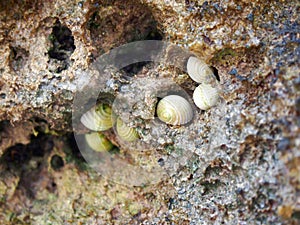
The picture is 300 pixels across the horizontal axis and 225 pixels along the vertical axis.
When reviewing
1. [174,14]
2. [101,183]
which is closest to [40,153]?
[101,183]

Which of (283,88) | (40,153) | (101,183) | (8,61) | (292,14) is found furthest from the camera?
(40,153)

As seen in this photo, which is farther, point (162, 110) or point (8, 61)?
point (8, 61)

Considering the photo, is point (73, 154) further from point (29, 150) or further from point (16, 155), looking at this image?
point (16, 155)

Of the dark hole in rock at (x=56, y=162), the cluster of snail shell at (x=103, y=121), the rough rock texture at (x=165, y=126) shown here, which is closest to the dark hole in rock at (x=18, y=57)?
the rough rock texture at (x=165, y=126)

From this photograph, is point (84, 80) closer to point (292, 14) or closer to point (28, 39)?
point (28, 39)

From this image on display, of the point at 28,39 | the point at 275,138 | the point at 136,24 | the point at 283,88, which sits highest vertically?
the point at 136,24

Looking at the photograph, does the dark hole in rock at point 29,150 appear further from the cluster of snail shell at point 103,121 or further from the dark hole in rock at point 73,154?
the cluster of snail shell at point 103,121
